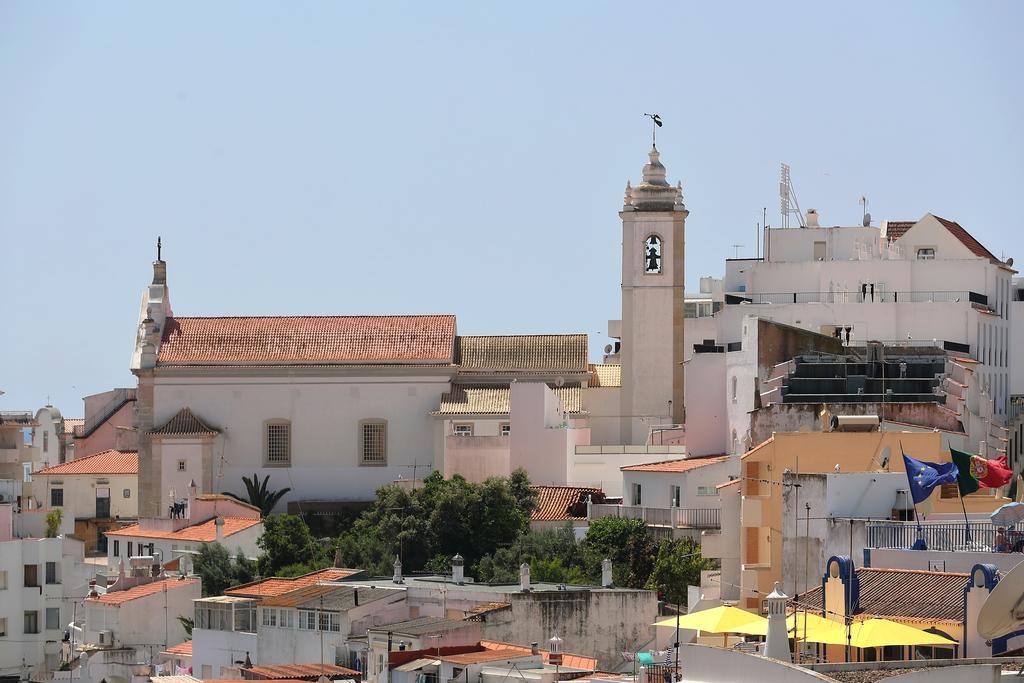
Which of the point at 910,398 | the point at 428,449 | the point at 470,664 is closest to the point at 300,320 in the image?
the point at 428,449

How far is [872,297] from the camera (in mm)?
66438

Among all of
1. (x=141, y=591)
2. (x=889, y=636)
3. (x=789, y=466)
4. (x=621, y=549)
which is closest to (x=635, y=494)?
(x=621, y=549)

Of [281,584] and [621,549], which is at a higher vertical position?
[621,549]

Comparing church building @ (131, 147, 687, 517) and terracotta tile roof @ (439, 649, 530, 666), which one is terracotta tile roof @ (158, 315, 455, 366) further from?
terracotta tile roof @ (439, 649, 530, 666)

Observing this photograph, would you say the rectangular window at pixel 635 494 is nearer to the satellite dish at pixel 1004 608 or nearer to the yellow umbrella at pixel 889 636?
the yellow umbrella at pixel 889 636

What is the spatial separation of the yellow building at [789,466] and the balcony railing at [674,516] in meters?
11.0

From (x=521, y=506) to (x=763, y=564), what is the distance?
2083 centimetres

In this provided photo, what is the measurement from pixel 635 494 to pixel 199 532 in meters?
14.8

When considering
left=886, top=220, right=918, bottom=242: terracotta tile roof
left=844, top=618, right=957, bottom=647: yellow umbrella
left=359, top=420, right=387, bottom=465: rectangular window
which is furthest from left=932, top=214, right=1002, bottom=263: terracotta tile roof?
left=844, top=618, right=957, bottom=647: yellow umbrella

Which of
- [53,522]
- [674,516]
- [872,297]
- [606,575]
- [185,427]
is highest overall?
[872,297]

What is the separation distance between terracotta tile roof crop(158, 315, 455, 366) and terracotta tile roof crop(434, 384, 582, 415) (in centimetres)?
115

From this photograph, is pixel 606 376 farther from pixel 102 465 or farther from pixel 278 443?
pixel 102 465

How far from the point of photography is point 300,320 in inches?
3233

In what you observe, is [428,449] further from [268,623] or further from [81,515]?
[268,623]
